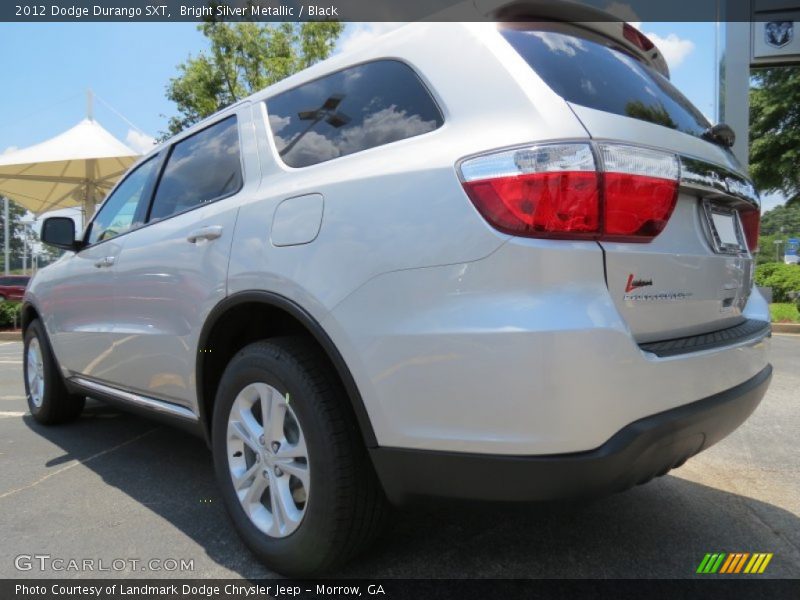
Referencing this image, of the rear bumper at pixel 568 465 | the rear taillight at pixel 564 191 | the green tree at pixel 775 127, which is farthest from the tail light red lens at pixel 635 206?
the green tree at pixel 775 127

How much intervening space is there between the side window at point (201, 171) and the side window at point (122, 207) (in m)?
0.28

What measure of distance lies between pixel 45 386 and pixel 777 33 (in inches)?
335

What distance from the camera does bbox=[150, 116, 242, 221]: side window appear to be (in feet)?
8.71

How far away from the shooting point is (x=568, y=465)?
4.98 ft

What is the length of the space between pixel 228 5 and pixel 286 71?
192cm

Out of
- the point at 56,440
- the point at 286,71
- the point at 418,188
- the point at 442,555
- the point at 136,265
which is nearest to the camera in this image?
the point at 418,188

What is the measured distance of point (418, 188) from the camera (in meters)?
1.71

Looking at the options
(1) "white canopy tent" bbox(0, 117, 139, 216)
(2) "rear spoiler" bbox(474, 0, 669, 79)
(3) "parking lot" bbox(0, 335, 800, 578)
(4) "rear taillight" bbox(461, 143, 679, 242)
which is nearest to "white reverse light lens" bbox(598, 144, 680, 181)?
(4) "rear taillight" bbox(461, 143, 679, 242)

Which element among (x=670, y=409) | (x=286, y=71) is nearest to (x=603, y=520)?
(x=670, y=409)

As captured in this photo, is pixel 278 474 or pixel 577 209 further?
pixel 278 474

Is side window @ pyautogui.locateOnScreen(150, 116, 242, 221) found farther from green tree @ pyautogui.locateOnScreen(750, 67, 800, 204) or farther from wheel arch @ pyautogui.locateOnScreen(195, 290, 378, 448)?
green tree @ pyautogui.locateOnScreen(750, 67, 800, 204)

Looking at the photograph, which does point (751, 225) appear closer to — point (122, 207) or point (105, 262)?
point (105, 262)

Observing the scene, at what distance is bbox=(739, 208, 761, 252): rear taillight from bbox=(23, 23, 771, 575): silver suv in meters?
0.03

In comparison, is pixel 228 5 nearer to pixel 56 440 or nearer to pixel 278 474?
pixel 56 440
